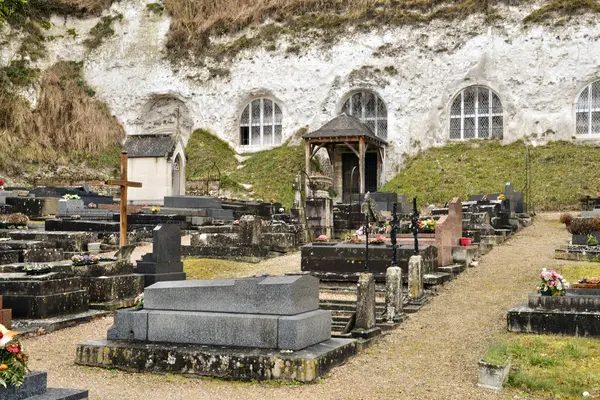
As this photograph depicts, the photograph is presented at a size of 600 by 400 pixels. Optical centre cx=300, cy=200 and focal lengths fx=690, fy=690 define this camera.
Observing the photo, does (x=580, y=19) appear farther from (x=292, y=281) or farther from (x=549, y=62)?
(x=292, y=281)

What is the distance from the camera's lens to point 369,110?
125ft

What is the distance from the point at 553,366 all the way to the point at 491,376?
102 centimetres

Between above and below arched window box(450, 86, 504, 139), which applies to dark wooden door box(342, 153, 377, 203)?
below

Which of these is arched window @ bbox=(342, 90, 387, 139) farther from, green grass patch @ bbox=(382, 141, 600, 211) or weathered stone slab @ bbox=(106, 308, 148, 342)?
weathered stone slab @ bbox=(106, 308, 148, 342)

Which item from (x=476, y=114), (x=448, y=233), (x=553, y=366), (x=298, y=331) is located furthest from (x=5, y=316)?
(x=476, y=114)

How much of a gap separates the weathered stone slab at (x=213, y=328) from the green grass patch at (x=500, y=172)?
23731mm

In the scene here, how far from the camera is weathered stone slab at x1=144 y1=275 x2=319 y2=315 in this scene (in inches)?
289

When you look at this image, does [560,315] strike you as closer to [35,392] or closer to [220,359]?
[220,359]

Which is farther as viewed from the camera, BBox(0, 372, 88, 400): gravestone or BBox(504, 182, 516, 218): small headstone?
BBox(504, 182, 516, 218): small headstone

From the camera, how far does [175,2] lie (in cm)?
4319

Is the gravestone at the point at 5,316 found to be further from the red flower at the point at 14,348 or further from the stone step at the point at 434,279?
the stone step at the point at 434,279

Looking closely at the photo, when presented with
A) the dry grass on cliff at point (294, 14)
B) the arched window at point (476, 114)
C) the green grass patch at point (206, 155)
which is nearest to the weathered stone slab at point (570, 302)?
the arched window at point (476, 114)

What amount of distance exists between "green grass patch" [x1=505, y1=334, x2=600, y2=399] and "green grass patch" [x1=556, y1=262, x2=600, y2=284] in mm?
4100

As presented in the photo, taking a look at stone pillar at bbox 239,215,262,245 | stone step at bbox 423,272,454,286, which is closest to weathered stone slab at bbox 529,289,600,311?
stone step at bbox 423,272,454,286
